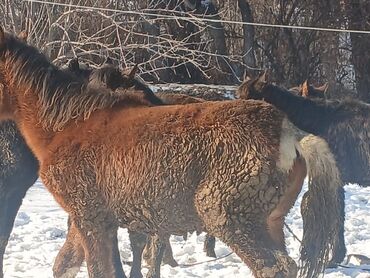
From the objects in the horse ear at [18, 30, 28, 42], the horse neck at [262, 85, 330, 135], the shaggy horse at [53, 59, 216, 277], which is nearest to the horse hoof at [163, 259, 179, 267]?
the shaggy horse at [53, 59, 216, 277]

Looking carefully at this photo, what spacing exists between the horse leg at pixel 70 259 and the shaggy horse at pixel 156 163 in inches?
22.4

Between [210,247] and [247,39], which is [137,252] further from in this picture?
[247,39]

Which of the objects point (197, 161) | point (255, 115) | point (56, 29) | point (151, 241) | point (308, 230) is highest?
point (56, 29)

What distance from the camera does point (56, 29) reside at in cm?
1483

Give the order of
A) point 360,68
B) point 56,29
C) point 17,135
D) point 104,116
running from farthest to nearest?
1. point 360,68
2. point 56,29
3. point 17,135
4. point 104,116

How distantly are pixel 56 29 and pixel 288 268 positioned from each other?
11.3m

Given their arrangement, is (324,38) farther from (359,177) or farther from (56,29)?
(359,177)

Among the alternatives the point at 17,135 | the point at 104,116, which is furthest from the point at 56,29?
the point at 104,116

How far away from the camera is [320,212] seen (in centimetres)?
475

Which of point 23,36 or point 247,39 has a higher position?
point 247,39

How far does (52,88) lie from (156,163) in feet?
3.86

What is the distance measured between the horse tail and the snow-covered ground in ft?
5.17

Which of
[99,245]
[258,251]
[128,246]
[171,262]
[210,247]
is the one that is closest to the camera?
[258,251]

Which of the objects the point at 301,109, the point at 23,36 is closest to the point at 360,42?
the point at 301,109
